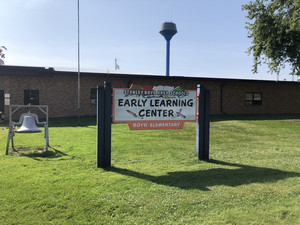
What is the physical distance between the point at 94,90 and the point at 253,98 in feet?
55.8

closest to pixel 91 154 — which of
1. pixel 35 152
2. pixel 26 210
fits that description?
pixel 35 152

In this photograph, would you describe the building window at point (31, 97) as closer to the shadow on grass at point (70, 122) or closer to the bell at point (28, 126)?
the shadow on grass at point (70, 122)

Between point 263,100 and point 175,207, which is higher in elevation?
point 263,100

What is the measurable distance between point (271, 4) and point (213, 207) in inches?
856

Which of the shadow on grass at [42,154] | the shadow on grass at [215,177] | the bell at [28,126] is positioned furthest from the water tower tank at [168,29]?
the shadow on grass at [215,177]

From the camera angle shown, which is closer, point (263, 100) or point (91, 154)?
point (91, 154)

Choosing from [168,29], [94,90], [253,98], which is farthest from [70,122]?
[168,29]

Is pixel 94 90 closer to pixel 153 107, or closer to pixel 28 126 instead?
pixel 28 126

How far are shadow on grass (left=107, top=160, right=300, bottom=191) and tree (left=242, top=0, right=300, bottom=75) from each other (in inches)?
631

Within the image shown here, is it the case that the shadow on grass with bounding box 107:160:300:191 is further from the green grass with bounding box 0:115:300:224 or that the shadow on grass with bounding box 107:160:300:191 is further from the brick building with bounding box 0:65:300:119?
the brick building with bounding box 0:65:300:119

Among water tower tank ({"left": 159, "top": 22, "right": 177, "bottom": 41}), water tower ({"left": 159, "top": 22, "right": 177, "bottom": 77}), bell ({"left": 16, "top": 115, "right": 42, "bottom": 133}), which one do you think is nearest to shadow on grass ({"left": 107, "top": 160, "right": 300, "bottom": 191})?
bell ({"left": 16, "top": 115, "right": 42, "bottom": 133})

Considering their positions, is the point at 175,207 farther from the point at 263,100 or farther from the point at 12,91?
the point at 263,100

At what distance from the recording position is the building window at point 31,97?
20.3m

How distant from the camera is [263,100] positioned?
2727 cm
